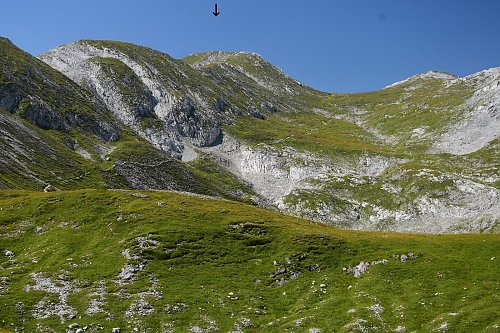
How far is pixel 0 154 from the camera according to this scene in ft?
440

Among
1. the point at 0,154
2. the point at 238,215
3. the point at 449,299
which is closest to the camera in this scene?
the point at 449,299

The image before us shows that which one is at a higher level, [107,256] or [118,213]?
[118,213]

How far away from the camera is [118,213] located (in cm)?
6619

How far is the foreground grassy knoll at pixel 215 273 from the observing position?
41562 mm

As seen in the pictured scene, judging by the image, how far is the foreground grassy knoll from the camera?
41.6 m

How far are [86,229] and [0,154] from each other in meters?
88.1

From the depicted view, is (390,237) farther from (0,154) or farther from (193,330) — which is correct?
(0,154)

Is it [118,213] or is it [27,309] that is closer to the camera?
[27,309]

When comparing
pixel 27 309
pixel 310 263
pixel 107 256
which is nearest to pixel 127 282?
pixel 107 256

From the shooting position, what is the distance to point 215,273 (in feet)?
174

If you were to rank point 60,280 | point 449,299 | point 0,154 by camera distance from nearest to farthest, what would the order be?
point 449,299, point 60,280, point 0,154

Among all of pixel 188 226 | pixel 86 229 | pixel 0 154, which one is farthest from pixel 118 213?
pixel 0 154

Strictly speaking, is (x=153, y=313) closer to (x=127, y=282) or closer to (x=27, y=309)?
(x=127, y=282)

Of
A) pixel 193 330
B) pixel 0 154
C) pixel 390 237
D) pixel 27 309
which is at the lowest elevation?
pixel 193 330
